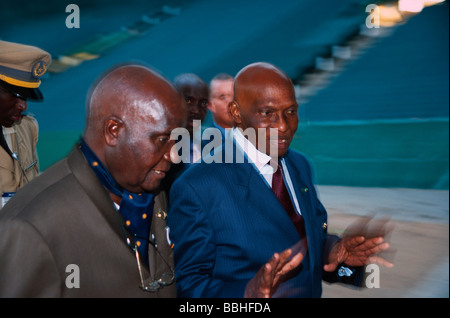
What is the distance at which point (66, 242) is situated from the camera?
3.96 ft

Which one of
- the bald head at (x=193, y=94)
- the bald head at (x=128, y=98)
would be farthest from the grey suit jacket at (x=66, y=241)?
the bald head at (x=193, y=94)

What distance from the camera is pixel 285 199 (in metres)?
1.76

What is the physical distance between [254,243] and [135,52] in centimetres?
1908

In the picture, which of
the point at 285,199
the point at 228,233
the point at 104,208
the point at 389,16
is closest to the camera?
the point at 104,208

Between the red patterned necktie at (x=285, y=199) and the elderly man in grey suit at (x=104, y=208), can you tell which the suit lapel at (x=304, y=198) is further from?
the elderly man in grey suit at (x=104, y=208)

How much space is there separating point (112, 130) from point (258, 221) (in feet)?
1.93

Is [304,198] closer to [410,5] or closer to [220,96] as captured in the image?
[220,96]

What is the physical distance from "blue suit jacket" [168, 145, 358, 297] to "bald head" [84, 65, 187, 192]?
0.26 m

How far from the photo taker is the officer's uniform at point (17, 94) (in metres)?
2.32

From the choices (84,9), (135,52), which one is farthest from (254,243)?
(84,9)

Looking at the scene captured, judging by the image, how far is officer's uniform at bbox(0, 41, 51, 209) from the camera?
7.61 feet

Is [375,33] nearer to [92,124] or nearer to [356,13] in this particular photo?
[356,13]

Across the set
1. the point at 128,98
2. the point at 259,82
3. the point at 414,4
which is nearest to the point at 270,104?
the point at 259,82

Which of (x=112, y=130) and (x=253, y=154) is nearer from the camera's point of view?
(x=112, y=130)
